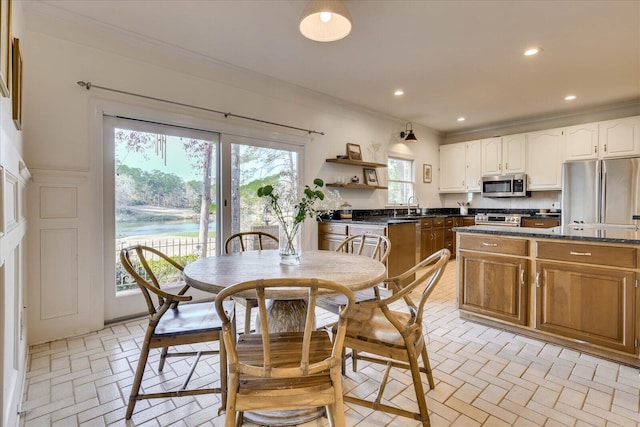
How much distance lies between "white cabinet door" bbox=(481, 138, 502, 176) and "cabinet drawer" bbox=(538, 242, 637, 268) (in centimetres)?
399

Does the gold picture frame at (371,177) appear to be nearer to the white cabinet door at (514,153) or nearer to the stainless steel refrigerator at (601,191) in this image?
the white cabinet door at (514,153)

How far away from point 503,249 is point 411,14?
2.10 m

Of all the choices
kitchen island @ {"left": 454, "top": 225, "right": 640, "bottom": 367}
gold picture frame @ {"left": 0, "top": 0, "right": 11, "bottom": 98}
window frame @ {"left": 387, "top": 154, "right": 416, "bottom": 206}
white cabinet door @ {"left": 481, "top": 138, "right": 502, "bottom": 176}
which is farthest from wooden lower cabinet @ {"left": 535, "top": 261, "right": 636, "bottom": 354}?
white cabinet door @ {"left": 481, "top": 138, "right": 502, "bottom": 176}

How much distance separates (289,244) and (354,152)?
3.28 metres

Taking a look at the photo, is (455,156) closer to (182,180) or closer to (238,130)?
(238,130)

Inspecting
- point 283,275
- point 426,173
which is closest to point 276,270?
point 283,275

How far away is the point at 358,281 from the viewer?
4.73 ft

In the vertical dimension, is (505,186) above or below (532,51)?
below

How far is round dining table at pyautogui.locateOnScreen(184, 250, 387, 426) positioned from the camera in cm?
146

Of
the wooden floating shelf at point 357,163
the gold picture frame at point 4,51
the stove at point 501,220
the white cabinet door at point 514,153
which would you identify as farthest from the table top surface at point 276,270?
the white cabinet door at point 514,153

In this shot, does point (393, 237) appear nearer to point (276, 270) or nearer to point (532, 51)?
point (276, 270)

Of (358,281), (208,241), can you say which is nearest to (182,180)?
(208,241)

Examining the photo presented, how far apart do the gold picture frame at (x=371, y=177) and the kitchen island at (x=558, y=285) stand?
246cm

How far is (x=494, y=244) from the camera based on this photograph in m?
2.67
